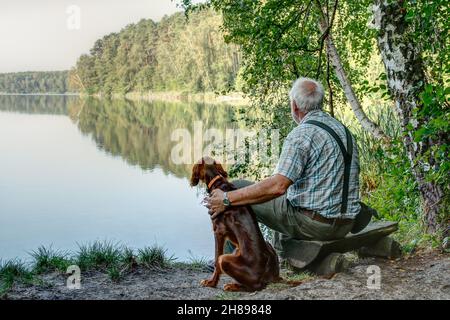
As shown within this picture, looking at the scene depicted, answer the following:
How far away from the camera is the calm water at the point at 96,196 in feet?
49.6

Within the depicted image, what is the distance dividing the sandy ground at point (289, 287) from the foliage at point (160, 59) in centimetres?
6216

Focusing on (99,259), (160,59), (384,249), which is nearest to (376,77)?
(384,249)

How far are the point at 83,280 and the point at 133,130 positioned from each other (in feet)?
136

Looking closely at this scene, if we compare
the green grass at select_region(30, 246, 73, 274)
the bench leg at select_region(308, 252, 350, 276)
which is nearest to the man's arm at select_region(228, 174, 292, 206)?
the bench leg at select_region(308, 252, 350, 276)

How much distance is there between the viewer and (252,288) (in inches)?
184

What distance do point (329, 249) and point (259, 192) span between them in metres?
1.01

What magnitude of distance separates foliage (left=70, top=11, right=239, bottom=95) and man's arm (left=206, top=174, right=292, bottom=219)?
63116mm

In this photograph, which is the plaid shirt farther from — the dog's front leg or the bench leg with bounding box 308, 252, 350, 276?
the dog's front leg

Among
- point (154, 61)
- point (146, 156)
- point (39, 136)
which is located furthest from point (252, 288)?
point (154, 61)

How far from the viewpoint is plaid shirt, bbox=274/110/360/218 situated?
180 inches

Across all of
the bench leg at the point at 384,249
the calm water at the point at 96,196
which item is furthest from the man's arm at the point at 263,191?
the calm water at the point at 96,196

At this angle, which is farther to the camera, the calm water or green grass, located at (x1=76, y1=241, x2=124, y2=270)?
the calm water

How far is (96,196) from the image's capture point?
21.5 meters
